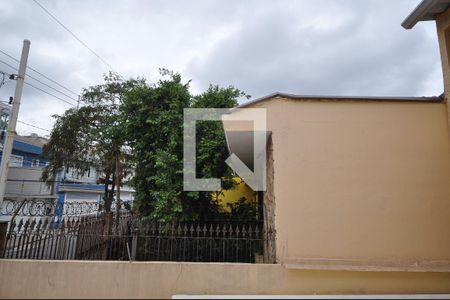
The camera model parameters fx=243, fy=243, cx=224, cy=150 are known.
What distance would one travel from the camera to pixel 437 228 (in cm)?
391

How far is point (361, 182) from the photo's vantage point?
410 centimetres

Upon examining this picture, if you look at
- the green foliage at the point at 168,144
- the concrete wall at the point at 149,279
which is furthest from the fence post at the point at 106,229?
the concrete wall at the point at 149,279

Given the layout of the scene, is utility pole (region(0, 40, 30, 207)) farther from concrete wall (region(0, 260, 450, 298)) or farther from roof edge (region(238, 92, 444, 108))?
roof edge (region(238, 92, 444, 108))

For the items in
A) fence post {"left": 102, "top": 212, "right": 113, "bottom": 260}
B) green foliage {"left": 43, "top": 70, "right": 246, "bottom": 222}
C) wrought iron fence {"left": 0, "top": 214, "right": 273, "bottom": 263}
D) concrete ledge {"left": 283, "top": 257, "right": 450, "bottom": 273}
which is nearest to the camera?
concrete ledge {"left": 283, "top": 257, "right": 450, "bottom": 273}

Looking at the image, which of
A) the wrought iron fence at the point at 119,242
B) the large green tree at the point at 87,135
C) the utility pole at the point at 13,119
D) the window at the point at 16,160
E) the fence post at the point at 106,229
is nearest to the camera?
the wrought iron fence at the point at 119,242

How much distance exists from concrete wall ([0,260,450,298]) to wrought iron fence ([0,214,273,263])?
1.14 feet

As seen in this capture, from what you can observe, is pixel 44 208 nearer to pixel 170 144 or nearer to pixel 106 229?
pixel 106 229

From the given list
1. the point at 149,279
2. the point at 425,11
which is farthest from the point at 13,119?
the point at 425,11

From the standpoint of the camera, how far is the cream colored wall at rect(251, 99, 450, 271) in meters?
3.91

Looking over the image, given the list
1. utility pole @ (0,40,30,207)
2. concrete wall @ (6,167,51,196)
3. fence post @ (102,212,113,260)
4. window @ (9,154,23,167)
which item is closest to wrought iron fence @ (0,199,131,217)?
utility pole @ (0,40,30,207)

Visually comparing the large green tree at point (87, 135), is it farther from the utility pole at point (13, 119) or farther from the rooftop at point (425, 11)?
the rooftop at point (425, 11)

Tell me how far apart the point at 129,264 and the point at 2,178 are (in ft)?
9.78

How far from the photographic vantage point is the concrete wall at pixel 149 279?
3.91 metres

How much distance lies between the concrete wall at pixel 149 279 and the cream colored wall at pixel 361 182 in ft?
1.02
